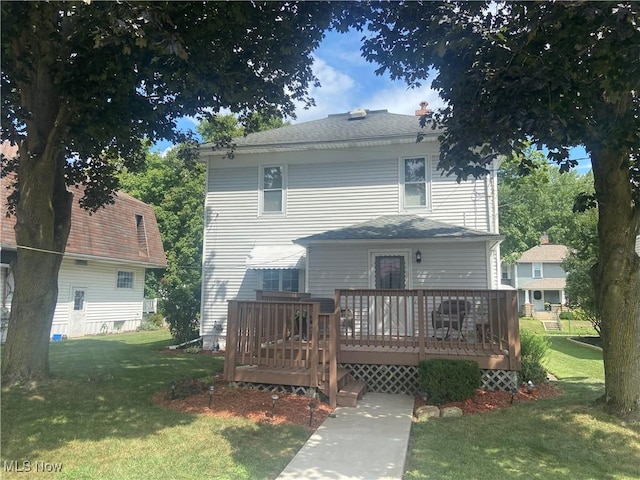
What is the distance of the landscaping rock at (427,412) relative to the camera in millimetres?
6438

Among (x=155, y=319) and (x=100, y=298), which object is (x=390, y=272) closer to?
(x=100, y=298)

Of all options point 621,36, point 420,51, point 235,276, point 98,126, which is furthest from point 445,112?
point 235,276

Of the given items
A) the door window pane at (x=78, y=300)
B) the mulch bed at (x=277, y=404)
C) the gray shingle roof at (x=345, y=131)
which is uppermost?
the gray shingle roof at (x=345, y=131)

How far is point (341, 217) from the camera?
1332cm

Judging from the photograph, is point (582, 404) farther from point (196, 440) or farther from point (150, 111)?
point (150, 111)

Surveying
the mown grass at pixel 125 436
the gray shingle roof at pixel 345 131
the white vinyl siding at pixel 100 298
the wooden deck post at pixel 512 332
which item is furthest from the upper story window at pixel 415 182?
the white vinyl siding at pixel 100 298

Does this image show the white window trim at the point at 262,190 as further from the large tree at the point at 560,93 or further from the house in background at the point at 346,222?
the large tree at the point at 560,93

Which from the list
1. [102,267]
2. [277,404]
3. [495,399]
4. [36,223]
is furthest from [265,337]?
[102,267]

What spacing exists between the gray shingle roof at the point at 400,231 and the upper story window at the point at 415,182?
48cm

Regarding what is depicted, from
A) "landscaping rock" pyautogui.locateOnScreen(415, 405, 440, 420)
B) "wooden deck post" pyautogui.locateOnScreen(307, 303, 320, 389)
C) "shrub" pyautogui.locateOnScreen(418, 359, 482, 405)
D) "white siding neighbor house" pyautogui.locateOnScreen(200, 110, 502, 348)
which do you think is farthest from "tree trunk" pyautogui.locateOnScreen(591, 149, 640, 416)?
"white siding neighbor house" pyautogui.locateOnScreen(200, 110, 502, 348)

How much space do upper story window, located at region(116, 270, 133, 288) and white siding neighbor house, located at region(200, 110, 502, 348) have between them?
9.91 metres

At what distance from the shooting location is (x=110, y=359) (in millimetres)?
11023

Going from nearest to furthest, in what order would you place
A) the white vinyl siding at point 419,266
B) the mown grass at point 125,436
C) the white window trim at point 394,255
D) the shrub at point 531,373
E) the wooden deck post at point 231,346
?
1. the mown grass at point 125,436
2. the wooden deck post at point 231,346
3. the shrub at point 531,373
4. the white vinyl siding at point 419,266
5. the white window trim at point 394,255

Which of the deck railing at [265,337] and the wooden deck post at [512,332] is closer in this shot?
the deck railing at [265,337]
